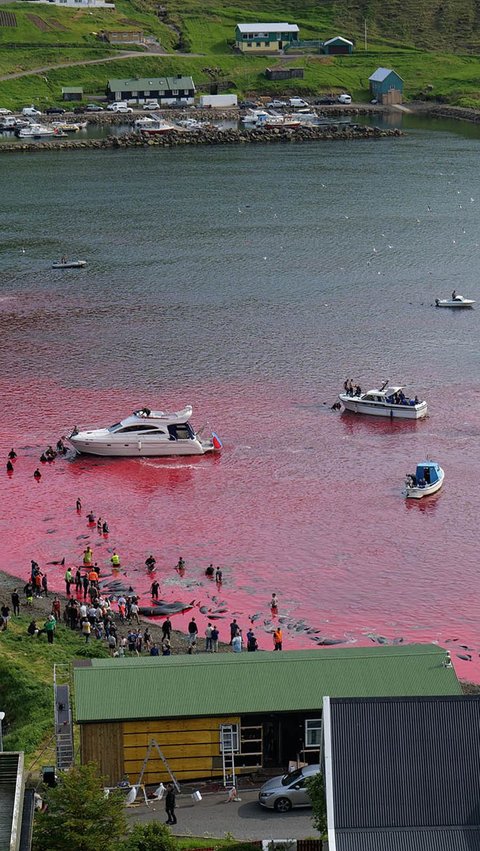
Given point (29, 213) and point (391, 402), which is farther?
point (29, 213)

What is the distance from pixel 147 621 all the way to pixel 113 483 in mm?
18095

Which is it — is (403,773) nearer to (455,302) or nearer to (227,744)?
(227,744)

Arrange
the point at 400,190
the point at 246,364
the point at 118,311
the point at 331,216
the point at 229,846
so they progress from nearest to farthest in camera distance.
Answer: the point at 229,846
the point at 246,364
the point at 118,311
the point at 331,216
the point at 400,190

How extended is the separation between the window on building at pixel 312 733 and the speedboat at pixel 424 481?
30.2 m

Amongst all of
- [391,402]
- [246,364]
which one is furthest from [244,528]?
[246,364]

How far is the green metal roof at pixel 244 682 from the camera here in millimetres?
41469

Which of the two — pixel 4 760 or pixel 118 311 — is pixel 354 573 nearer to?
pixel 4 760

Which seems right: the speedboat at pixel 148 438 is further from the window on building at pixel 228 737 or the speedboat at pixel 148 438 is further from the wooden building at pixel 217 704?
the window on building at pixel 228 737

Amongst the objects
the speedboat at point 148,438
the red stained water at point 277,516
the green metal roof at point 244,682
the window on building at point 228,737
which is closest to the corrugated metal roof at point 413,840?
the green metal roof at point 244,682

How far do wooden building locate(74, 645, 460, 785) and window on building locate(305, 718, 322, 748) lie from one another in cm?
3

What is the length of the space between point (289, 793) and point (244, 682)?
425 centimetres

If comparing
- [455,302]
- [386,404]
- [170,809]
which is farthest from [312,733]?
[455,302]

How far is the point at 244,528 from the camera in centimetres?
6781

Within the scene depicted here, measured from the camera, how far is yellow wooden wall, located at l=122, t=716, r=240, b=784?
41.7 metres
